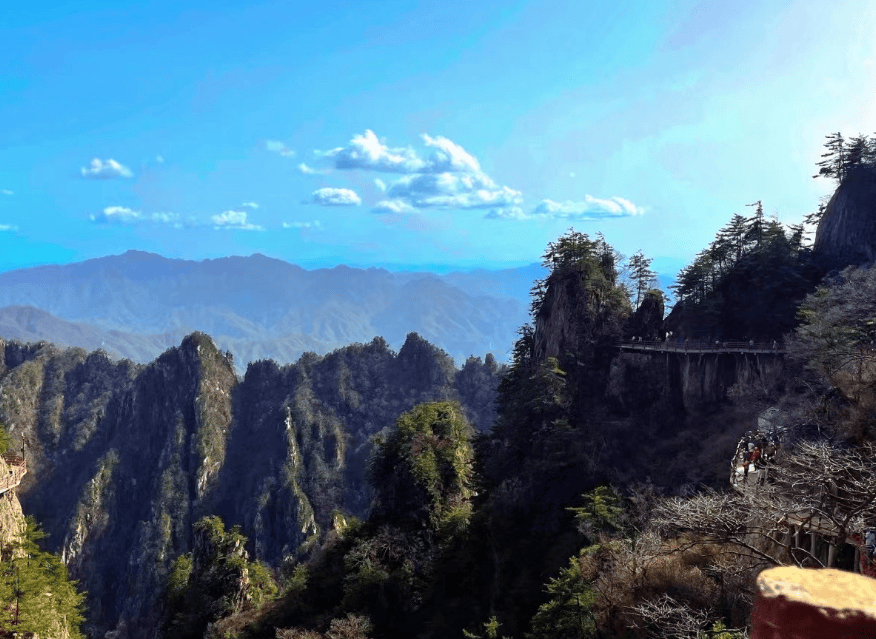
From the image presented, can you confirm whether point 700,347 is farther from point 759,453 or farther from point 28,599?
point 28,599

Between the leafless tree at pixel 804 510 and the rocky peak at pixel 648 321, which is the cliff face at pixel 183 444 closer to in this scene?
the rocky peak at pixel 648 321

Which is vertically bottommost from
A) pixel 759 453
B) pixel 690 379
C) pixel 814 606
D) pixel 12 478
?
pixel 12 478

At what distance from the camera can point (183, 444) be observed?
122m

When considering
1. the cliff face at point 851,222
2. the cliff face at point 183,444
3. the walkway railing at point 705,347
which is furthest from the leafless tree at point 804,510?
the cliff face at point 183,444

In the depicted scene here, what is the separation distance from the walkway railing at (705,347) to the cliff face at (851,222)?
13.6 meters

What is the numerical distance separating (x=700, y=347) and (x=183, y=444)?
101 metres

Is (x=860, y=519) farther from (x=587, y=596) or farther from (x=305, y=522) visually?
(x=305, y=522)

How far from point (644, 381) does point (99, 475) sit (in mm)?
101499

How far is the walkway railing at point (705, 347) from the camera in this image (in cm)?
4461

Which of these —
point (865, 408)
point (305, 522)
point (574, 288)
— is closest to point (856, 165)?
point (574, 288)

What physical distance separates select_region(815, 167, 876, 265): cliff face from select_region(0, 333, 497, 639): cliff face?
65.6 m

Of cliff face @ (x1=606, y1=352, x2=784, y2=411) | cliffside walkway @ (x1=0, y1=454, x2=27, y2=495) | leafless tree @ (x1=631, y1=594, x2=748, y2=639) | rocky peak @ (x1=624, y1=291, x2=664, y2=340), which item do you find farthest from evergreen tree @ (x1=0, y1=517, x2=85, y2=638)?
rocky peak @ (x1=624, y1=291, x2=664, y2=340)

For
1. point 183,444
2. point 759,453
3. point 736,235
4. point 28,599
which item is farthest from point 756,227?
point 183,444

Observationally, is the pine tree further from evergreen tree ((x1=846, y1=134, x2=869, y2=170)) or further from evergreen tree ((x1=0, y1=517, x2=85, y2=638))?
evergreen tree ((x1=0, y1=517, x2=85, y2=638))
